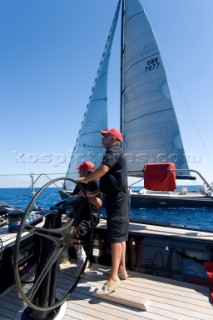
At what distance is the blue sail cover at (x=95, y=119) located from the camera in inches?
758

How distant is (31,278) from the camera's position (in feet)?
9.75

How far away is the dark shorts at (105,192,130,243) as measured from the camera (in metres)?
2.55

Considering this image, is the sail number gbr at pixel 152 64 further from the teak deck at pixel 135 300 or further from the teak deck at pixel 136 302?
the teak deck at pixel 136 302

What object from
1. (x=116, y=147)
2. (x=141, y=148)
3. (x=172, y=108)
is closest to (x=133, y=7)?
(x=172, y=108)

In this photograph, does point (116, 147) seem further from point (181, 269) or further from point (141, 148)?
point (141, 148)

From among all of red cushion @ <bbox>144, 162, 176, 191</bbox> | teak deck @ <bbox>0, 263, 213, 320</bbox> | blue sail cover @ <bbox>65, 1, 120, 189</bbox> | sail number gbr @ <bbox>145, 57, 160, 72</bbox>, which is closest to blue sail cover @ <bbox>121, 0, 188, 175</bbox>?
sail number gbr @ <bbox>145, 57, 160, 72</bbox>

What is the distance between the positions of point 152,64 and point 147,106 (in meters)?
3.10

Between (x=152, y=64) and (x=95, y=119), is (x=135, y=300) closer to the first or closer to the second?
(x=152, y=64)

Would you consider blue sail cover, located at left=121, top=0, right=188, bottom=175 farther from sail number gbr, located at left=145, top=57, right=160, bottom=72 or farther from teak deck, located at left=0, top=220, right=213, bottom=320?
teak deck, located at left=0, top=220, right=213, bottom=320

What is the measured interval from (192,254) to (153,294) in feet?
2.18

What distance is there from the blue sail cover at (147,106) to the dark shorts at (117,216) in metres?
14.9

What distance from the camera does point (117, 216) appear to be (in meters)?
2.57

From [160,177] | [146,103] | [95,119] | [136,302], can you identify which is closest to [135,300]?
[136,302]

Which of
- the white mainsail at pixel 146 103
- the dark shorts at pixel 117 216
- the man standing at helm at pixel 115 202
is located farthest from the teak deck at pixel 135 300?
the white mainsail at pixel 146 103
